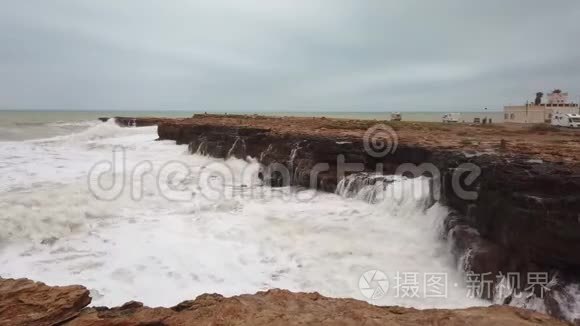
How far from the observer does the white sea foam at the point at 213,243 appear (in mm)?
5859

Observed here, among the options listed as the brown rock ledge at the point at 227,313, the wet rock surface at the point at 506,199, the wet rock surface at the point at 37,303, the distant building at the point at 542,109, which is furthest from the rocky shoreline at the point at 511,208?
the distant building at the point at 542,109

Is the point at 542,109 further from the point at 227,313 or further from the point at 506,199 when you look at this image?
the point at 227,313

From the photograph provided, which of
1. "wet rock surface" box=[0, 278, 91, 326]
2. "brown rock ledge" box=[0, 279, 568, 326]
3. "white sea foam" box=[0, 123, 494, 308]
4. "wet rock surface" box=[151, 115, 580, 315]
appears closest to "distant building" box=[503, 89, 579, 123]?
"wet rock surface" box=[151, 115, 580, 315]

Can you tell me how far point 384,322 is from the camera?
2902 mm

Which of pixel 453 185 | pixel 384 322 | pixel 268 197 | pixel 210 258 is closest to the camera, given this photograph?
pixel 384 322

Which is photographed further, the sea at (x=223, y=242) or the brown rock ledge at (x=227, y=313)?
the sea at (x=223, y=242)

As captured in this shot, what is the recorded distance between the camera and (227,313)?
9.92 ft

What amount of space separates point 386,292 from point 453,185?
9.20 ft

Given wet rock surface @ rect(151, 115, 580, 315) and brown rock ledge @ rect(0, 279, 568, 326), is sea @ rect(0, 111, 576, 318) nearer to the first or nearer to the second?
wet rock surface @ rect(151, 115, 580, 315)

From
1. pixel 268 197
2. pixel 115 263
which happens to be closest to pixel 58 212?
pixel 115 263

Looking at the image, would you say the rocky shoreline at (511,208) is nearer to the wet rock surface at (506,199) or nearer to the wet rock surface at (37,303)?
the wet rock surface at (506,199)

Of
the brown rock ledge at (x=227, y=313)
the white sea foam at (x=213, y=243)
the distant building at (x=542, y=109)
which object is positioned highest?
the distant building at (x=542, y=109)

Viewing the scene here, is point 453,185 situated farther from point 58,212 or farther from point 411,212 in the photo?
point 58,212

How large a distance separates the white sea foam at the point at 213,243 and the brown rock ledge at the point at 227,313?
2.19m
